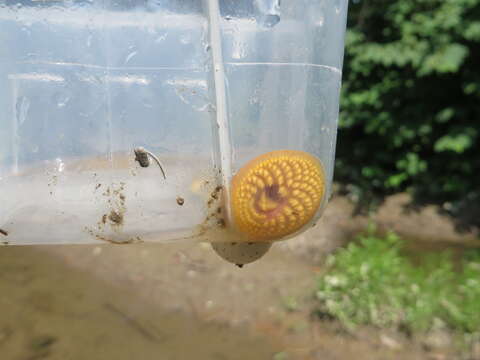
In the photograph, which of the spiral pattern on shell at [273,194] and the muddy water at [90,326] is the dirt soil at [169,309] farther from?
the spiral pattern on shell at [273,194]

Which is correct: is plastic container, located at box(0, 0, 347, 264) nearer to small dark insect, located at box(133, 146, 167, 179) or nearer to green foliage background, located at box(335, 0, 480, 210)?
small dark insect, located at box(133, 146, 167, 179)

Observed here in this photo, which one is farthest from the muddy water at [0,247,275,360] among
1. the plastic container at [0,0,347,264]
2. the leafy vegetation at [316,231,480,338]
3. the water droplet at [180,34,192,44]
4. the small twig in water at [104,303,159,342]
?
the water droplet at [180,34,192,44]

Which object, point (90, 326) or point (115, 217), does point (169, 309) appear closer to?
point (90, 326)

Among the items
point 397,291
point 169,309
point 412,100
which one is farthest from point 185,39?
point 412,100

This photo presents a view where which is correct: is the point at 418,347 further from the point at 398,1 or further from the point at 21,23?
the point at 21,23

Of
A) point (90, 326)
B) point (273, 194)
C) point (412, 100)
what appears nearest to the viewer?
point (273, 194)

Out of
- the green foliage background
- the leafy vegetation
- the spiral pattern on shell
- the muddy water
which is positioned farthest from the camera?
the green foliage background
